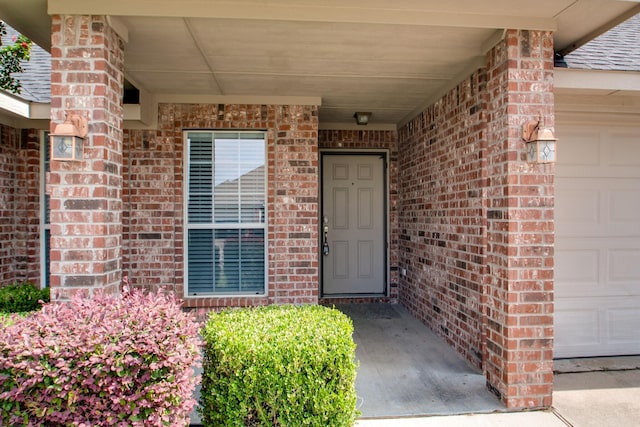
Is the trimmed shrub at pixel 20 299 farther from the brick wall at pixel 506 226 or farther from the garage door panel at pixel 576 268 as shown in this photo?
the garage door panel at pixel 576 268

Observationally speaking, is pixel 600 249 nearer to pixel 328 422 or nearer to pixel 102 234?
pixel 328 422

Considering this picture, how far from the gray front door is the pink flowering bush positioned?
4.55 meters

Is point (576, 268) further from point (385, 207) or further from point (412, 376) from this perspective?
point (385, 207)

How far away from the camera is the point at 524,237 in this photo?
316 cm

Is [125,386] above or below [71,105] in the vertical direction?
below

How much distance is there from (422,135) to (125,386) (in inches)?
179

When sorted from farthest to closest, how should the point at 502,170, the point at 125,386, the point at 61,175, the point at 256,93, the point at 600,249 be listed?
the point at 256,93 < the point at 600,249 < the point at 502,170 < the point at 61,175 < the point at 125,386

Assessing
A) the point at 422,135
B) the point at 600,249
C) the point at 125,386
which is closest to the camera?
the point at 125,386

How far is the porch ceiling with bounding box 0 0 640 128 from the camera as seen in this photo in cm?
299

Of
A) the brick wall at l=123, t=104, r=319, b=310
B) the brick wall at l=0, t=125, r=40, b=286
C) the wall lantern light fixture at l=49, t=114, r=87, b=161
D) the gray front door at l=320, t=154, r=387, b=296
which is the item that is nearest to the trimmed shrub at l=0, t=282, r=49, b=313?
the brick wall at l=123, t=104, r=319, b=310

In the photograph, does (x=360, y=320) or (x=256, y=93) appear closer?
(x=256, y=93)

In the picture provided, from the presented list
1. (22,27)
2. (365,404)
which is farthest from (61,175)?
(365,404)

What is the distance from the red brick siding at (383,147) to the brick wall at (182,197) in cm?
151

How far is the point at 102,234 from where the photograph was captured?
2.92 metres
